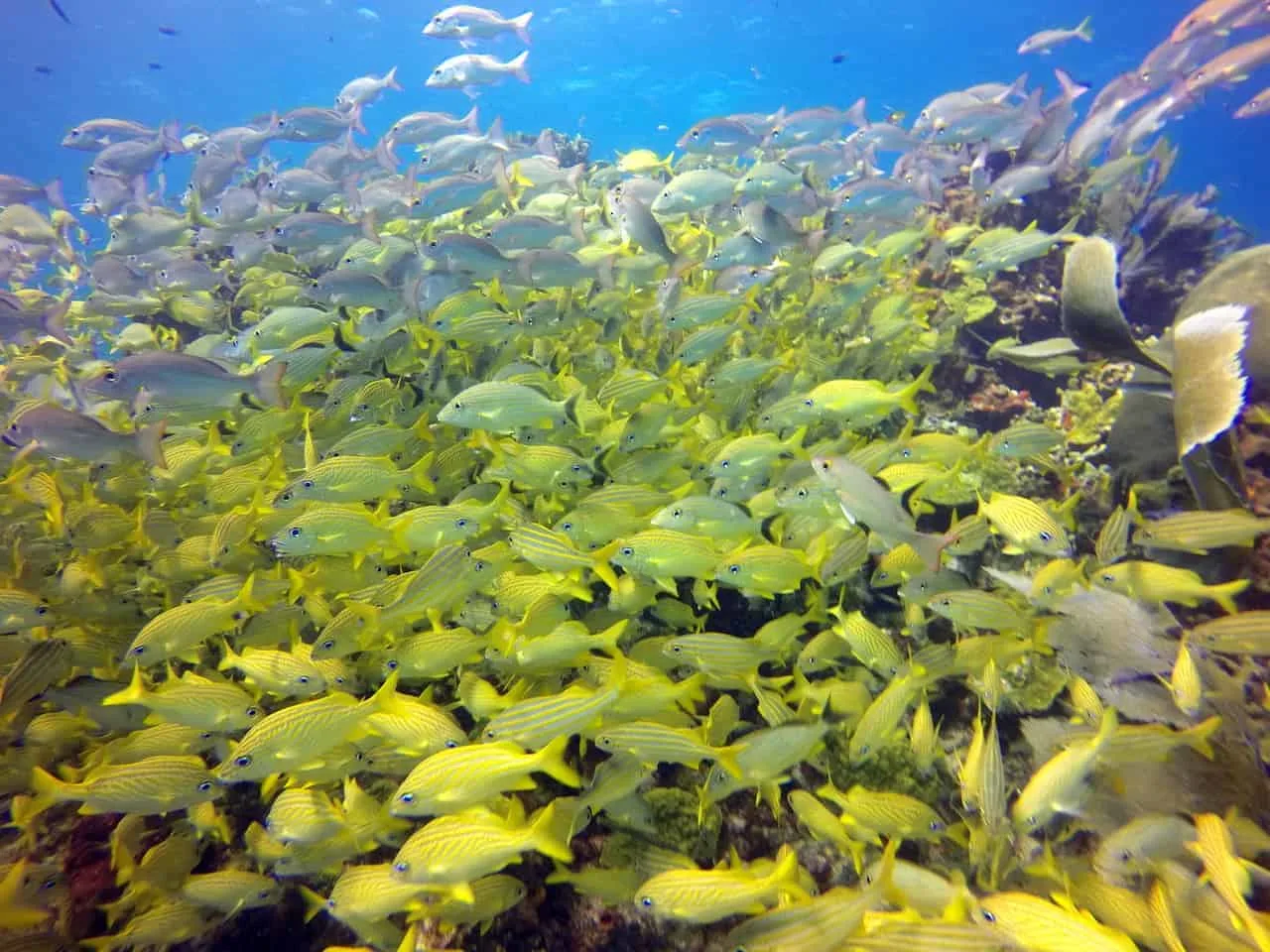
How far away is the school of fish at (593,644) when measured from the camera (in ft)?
8.55

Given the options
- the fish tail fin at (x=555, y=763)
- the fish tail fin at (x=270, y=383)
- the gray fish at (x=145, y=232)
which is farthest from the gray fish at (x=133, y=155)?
the fish tail fin at (x=555, y=763)

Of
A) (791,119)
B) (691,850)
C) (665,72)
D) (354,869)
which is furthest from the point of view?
(665,72)

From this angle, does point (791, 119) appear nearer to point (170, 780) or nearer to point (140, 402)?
point (140, 402)

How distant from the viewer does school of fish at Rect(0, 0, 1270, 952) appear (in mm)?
2607

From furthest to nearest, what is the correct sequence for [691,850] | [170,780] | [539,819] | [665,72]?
[665,72]
[691,850]
[170,780]
[539,819]

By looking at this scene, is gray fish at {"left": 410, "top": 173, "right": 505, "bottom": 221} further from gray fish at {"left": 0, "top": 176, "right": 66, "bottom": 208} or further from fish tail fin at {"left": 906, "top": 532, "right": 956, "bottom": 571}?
gray fish at {"left": 0, "top": 176, "right": 66, "bottom": 208}

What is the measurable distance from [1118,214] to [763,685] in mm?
9656

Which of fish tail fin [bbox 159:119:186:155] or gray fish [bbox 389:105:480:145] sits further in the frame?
gray fish [bbox 389:105:480:145]

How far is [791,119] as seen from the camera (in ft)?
28.6

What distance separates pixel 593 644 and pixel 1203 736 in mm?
2957

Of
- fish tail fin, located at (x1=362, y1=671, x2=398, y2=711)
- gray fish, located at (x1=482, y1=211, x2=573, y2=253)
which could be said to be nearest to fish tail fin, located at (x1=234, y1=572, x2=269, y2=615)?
fish tail fin, located at (x1=362, y1=671, x2=398, y2=711)

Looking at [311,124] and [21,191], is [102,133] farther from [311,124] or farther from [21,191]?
[311,124]

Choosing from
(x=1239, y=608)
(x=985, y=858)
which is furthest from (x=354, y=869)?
(x=1239, y=608)

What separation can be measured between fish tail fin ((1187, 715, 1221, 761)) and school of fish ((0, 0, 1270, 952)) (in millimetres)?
54
